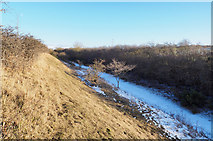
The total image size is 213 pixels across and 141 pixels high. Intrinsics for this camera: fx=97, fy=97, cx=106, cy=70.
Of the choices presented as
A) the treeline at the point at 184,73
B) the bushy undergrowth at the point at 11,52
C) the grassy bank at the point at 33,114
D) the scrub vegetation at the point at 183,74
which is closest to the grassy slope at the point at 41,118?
the grassy bank at the point at 33,114

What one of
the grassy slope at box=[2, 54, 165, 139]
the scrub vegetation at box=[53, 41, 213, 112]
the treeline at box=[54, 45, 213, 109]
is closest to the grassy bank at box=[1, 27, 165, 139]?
the grassy slope at box=[2, 54, 165, 139]

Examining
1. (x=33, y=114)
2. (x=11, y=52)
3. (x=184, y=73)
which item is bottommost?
(x=184, y=73)

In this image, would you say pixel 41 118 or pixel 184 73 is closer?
pixel 41 118

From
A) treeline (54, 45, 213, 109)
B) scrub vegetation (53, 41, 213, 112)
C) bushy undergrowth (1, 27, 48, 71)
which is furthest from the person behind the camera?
treeline (54, 45, 213, 109)

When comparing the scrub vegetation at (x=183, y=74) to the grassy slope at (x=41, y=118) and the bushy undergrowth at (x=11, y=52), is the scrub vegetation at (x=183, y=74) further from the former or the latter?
the bushy undergrowth at (x=11, y=52)

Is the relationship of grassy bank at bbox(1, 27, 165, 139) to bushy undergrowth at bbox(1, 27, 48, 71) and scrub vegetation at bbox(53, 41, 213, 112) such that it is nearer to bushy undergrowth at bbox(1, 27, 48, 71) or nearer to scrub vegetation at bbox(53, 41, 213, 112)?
bushy undergrowth at bbox(1, 27, 48, 71)

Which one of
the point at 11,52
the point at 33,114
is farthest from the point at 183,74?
the point at 11,52

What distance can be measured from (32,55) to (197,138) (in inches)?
406

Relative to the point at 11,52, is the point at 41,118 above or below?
below

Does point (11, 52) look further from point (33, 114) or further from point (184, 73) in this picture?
point (184, 73)

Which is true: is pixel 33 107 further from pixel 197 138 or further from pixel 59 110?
pixel 197 138

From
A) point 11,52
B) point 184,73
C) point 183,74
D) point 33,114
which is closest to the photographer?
point 33,114

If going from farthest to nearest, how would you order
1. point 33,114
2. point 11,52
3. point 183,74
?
point 183,74 < point 11,52 < point 33,114

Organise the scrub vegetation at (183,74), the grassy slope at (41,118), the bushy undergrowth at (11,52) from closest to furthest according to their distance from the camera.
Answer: the grassy slope at (41,118) → the bushy undergrowth at (11,52) → the scrub vegetation at (183,74)
